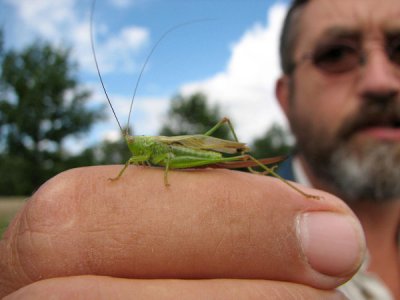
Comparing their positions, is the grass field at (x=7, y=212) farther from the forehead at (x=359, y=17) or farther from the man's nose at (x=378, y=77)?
the forehead at (x=359, y=17)

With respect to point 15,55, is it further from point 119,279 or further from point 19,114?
point 119,279

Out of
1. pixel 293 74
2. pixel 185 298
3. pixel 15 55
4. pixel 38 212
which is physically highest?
pixel 15 55

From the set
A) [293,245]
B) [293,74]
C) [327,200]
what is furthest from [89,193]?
[293,74]

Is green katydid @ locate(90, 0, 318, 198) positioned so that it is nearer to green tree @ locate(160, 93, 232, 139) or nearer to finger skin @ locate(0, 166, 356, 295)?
finger skin @ locate(0, 166, 356, 295)

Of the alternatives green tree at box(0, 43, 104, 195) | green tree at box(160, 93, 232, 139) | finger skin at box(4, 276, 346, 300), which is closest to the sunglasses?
finger skin at box(4, 276, 346, 300)

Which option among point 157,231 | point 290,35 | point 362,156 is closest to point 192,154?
point 157,231

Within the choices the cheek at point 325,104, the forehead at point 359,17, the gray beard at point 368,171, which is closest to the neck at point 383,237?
the gray beard at point 368,171
